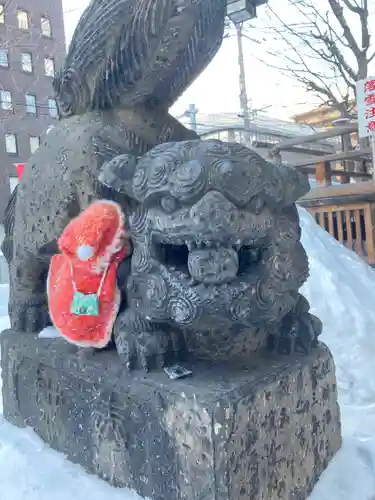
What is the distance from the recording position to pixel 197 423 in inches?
32.6

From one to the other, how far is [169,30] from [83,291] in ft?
2.04

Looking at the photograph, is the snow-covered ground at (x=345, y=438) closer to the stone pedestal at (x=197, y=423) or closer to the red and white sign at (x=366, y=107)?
the stone pedestal at (x=197, y=423)

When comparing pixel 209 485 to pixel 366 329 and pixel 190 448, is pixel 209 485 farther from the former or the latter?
pixel 366 329

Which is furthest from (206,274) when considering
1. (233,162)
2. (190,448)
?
(190,448)

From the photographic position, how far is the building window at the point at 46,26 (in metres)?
7.97

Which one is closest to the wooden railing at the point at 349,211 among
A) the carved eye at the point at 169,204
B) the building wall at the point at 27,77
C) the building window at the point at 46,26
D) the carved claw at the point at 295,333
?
the carved claw at the point at 295,333

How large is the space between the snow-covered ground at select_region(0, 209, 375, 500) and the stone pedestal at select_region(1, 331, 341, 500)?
0.03 metres

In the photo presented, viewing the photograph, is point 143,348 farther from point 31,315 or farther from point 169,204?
point 31,315

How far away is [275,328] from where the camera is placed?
1.01 meters

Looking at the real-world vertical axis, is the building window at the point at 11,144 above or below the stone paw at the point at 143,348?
above

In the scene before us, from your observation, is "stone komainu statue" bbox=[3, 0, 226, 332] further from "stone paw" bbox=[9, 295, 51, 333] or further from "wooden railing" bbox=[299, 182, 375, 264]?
"wooden railing" bbox=[299, 182, 375, 264]

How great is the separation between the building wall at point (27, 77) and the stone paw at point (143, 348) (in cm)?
590

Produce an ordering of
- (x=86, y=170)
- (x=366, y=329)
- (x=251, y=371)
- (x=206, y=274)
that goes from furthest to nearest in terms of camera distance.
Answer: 1. (x=366, y=329)
2. (x=86, y=170)
3. (x=251, y=371)
4. (x=206, y=274)

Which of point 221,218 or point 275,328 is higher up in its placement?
point 221,218
